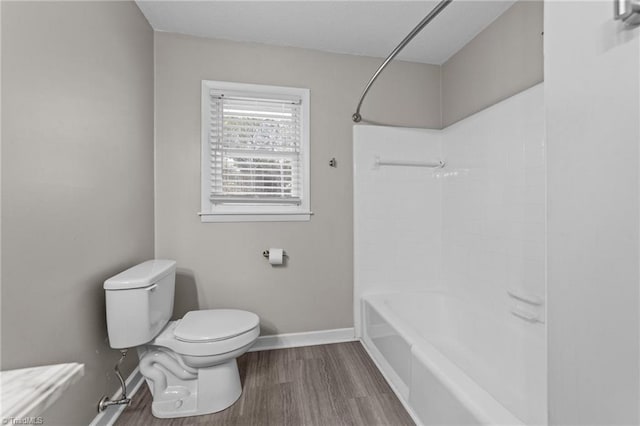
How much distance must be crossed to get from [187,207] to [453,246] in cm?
206

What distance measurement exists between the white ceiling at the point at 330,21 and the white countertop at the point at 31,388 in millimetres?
2001

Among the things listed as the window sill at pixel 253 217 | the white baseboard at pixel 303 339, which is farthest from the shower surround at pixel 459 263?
the window sill at pixel 253 217

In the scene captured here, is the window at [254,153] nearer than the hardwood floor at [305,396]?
No

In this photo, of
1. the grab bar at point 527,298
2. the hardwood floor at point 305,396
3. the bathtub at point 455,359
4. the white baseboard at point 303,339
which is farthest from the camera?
the white baseboard at point 303,339

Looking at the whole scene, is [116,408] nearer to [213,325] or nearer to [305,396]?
[213,325]

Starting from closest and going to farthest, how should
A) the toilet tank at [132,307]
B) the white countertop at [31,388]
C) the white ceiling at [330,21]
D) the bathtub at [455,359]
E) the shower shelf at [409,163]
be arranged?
the white countertop at [31,388] → the bathtub at [455,359] → the toilet tank at [132,307] → the white ceiling at [330,21] → the shower shelf at [409,163]

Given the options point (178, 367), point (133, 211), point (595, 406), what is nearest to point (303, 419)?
point (178, 367)

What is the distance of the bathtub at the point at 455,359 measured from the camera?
3.83ft

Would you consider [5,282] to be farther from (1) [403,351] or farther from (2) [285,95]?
(2) [285,95]

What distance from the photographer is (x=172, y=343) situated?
156 cm

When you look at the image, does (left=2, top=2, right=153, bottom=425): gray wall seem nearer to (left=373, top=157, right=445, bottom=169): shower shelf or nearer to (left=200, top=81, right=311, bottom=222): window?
(left=200, top=81, right=311, bottom=222): window

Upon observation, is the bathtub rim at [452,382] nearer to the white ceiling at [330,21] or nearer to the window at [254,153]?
the window at [254,153]

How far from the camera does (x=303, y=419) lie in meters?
1.50

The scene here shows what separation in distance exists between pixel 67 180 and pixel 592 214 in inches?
65.5
